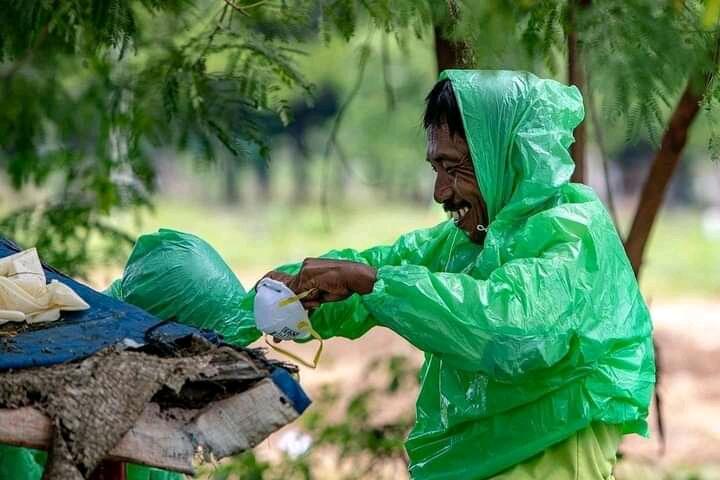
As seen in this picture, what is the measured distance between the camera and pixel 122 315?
2.86 m

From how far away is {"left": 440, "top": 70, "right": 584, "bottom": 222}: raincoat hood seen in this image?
299cm

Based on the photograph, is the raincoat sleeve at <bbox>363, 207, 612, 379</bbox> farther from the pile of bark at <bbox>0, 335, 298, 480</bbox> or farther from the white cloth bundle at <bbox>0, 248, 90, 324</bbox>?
the white cloth bundle at <bbox>0, 248, 90, 324</bbox>

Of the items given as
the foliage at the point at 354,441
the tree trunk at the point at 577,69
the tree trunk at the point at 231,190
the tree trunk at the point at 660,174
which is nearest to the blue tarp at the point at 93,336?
the tree trunk at the point at 577,69

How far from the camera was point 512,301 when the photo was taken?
2703mm

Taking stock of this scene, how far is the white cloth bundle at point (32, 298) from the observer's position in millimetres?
2807

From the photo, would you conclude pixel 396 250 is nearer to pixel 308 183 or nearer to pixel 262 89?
pixel 262 89

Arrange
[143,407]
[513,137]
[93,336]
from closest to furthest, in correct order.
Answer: [143,407] → [93,336] → [513,137]

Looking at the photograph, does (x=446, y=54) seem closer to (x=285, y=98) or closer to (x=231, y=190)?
(x=285, y=98)

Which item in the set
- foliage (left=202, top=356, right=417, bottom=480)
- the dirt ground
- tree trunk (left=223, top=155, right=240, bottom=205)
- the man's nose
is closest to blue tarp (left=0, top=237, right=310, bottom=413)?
the man's nose

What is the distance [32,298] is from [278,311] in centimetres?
53

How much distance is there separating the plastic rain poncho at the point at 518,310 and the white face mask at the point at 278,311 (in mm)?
146

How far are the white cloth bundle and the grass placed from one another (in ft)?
37.4

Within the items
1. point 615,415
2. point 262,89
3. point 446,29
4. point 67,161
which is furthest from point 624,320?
point 67,161

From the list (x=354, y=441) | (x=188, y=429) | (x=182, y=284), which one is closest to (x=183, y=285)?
(x=182, y=284)
